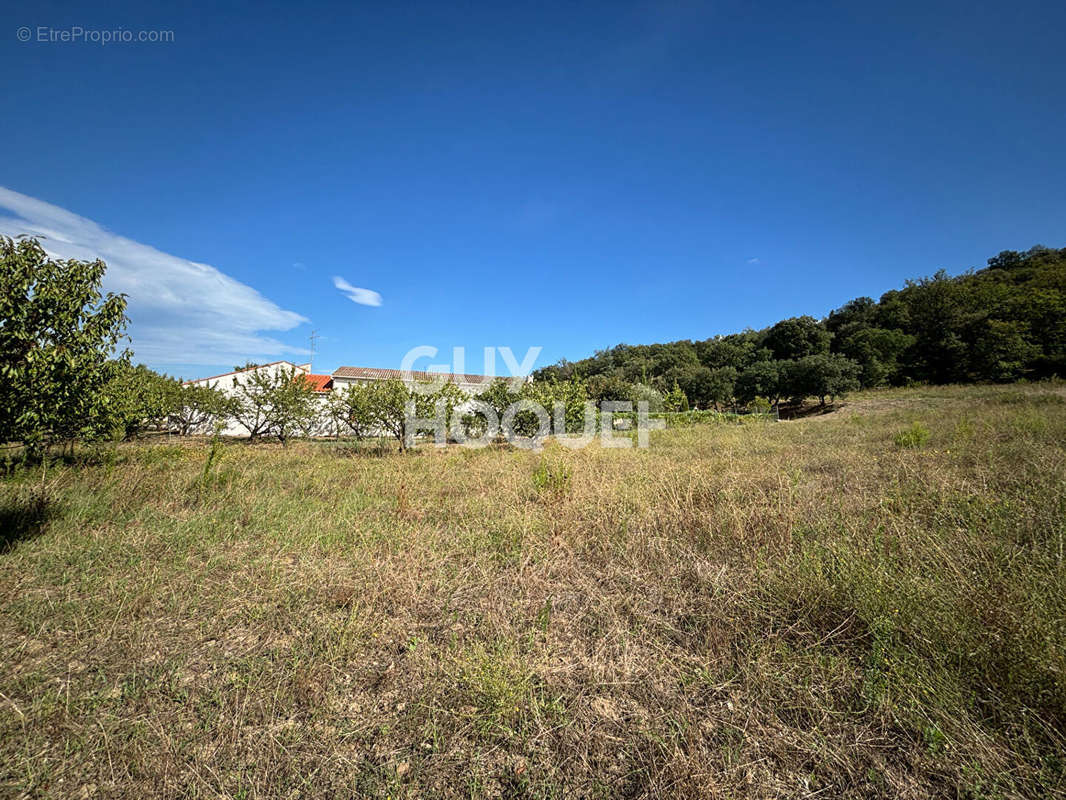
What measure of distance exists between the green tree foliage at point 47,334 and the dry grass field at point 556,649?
1.40 m

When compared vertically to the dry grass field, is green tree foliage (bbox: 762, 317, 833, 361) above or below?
above

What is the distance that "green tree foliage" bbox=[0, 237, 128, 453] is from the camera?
14.0 ft

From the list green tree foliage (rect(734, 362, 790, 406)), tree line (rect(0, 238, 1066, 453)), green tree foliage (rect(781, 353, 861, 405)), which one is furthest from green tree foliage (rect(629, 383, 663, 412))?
green tree foliage (rect(734, 362, 790, 406))

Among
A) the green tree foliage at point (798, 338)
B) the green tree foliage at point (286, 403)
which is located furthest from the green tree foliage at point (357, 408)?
the green tree foliage at point (798, 338)

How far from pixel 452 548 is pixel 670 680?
257 cm

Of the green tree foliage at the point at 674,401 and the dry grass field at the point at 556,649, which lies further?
the green tree foliage at the point at 674,401

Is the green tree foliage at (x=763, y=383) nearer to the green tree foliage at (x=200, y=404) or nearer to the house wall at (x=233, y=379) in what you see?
the house wall at (x=233, y=379)

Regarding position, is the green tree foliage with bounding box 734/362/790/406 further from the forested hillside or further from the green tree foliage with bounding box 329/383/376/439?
the green tree foliage with bounding box 329/383/376/439

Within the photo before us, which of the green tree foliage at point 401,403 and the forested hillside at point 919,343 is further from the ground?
the forested hillside at point 919,343

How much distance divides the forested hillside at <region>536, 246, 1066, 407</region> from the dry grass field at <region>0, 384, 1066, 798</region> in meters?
29.8

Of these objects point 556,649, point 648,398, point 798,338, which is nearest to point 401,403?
point 556,649

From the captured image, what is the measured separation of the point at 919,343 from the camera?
127 ft

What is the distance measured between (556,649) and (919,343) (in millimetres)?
53516

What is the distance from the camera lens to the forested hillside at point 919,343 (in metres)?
30.7
